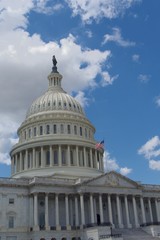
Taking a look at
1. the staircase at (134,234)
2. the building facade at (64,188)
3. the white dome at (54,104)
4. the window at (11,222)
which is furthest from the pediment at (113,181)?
the white dome at (54,104)

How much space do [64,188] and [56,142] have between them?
17.1 meters

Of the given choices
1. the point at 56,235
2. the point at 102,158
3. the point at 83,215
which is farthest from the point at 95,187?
the point at 102,158

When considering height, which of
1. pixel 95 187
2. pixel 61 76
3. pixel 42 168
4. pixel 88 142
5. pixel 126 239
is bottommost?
pixel 126 239

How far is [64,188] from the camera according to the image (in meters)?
71.8

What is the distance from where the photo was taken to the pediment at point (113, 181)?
7381cm

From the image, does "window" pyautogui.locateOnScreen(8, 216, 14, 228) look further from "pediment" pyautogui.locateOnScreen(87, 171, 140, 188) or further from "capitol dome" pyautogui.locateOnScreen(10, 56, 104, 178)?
"pediment" pyautogui.locateOnScreen(87, 171, 140, 188)

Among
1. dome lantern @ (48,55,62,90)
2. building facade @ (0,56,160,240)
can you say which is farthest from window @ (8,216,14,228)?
dome lantern @ (48,55,62,90)

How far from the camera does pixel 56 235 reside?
218 feet

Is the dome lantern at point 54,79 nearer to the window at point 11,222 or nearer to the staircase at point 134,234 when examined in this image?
the window at point 11,222

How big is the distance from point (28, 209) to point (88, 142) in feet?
91.0

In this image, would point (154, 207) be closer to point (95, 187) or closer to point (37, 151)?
point (95, 187)

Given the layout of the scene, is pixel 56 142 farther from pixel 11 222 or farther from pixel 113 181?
pixel 11 222

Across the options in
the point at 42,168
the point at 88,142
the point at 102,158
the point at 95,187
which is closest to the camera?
the point at 95,187

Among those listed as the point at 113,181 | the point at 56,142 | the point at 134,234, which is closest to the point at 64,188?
the point at 113,181
